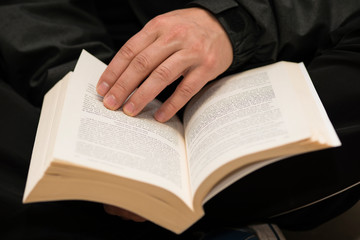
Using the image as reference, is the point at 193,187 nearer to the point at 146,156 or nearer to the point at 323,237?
the point at 146,156

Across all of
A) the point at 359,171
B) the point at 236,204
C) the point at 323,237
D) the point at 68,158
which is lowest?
the point at 323,237

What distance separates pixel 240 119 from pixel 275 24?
29 cm

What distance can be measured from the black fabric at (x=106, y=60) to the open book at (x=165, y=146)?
110 millimetres

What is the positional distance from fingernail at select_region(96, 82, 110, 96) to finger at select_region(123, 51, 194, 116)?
0.16 ft

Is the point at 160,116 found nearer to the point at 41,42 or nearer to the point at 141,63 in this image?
the point at 141,63

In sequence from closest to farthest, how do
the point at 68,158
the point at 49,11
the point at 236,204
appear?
the point at 68,158 < the point at 236,204 < the point at 49,11

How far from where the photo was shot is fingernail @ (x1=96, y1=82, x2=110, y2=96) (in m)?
0.64

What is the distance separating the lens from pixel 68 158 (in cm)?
47

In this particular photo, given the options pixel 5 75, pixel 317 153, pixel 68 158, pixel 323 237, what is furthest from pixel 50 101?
pixel 323 237

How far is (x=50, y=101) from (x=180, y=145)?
0.78 ft

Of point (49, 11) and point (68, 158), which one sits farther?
point (49, 11)

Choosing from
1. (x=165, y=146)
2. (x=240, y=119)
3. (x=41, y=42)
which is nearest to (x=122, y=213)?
(x=165, y=146)

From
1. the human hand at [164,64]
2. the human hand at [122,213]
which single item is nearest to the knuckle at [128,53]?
the human hand at [164,64]

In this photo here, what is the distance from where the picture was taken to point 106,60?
2.80ft
